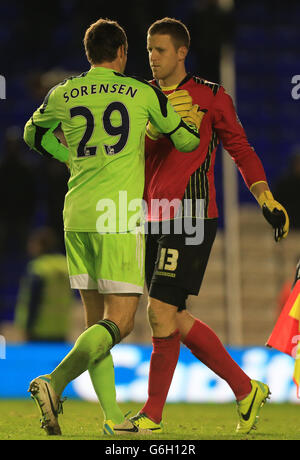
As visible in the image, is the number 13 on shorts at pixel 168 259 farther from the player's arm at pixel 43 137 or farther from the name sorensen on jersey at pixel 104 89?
the name sorensen on jersey at pixel 104 89

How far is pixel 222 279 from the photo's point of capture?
12914 millimetres

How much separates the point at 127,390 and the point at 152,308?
3654 millimetres

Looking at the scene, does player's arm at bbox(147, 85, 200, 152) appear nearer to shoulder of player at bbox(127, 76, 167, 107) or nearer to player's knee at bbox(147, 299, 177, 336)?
shoulder of player at bbox(127, 76, 167, 107)

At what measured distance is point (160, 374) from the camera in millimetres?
5625

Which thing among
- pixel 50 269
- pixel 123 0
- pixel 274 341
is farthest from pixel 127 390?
pixel 123 0

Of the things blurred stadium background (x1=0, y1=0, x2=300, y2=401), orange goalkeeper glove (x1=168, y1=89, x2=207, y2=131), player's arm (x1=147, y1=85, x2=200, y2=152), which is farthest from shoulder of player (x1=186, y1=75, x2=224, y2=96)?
blurred stadium background (x1=0, y1=0, x2=300, y2=401)

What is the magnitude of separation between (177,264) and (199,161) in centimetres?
60

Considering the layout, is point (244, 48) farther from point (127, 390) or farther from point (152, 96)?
point (152, 96)

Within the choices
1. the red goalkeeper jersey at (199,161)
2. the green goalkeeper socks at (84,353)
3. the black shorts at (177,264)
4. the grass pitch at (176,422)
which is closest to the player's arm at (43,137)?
the red goalkeeper jersey at (199,161)

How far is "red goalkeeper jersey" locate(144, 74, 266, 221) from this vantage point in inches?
223

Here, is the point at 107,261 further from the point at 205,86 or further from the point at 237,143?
the point at 205,86

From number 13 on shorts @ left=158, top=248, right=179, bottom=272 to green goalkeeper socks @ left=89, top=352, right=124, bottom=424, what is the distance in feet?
2.25

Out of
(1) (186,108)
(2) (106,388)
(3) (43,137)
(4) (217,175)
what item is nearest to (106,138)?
(3) (43,137)

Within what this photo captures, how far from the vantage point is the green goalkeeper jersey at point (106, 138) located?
511 cm
